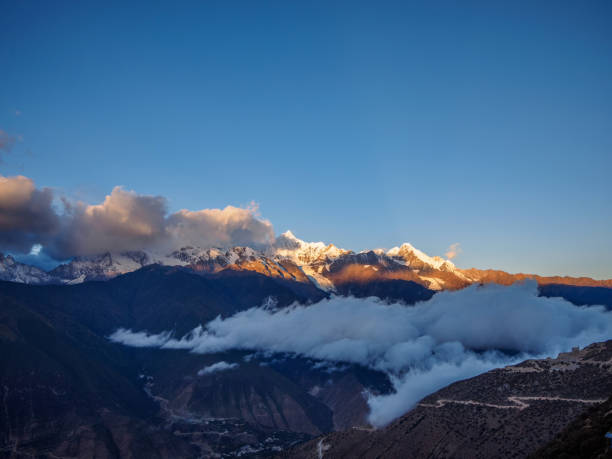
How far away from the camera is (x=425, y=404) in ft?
625

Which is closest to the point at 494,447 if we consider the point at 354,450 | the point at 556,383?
the point at 556,383

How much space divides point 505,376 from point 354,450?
68.0 m

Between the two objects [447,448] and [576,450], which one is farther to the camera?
[447,448]

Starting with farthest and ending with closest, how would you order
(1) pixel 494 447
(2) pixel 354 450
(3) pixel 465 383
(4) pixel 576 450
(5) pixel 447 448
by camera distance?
(2) pixel 354 450
(3) pixel 465 383
(5) pixel 447 448
(1) pixel 494 447
(4) pixel 576 450

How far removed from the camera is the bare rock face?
138m

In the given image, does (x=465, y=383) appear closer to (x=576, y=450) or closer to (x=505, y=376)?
(x=505, y=376)

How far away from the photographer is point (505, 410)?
6152 inches

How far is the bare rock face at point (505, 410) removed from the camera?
138m

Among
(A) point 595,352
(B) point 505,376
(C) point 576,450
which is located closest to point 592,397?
(A) point 595,352

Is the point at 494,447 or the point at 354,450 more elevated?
the point at 494,447

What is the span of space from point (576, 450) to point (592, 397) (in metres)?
71.1

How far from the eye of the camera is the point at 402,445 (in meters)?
175

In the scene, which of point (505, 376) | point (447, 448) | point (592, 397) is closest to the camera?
point (592, 397)

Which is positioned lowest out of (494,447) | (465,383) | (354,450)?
(354,450)
